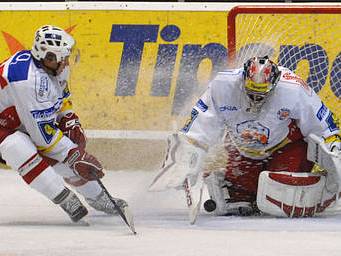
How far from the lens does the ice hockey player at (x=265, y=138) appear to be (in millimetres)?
5168

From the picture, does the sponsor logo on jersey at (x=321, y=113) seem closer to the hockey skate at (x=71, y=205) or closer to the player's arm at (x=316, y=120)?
the player's arm at (x=316, y=120)

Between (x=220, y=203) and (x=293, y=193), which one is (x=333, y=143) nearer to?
(x=293, y=193)

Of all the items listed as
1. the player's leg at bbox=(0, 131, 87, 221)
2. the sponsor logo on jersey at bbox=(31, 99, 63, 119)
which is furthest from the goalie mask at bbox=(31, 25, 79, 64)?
the player's leg at bbox=(0, 131, 87, 221)

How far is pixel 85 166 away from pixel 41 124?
28 cm

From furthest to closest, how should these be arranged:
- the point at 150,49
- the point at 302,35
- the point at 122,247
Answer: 1. the point at 150,49
2. the point at 302,35
3. the point at 122,247

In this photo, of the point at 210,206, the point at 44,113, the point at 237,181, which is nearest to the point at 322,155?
the point at 237,181

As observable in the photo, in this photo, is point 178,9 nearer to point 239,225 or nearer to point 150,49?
point 150,49

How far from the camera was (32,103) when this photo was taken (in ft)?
16.4

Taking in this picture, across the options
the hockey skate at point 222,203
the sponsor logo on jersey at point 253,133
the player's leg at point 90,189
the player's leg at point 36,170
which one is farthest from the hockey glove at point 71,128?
the sponsor logo on jersey at point 253,133

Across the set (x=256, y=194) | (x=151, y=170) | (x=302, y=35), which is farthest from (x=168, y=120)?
(x=256, y=194)

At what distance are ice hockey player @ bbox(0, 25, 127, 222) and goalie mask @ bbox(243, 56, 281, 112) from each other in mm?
802

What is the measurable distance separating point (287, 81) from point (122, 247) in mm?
1521

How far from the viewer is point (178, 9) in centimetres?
723

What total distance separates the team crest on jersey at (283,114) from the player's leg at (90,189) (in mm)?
932
